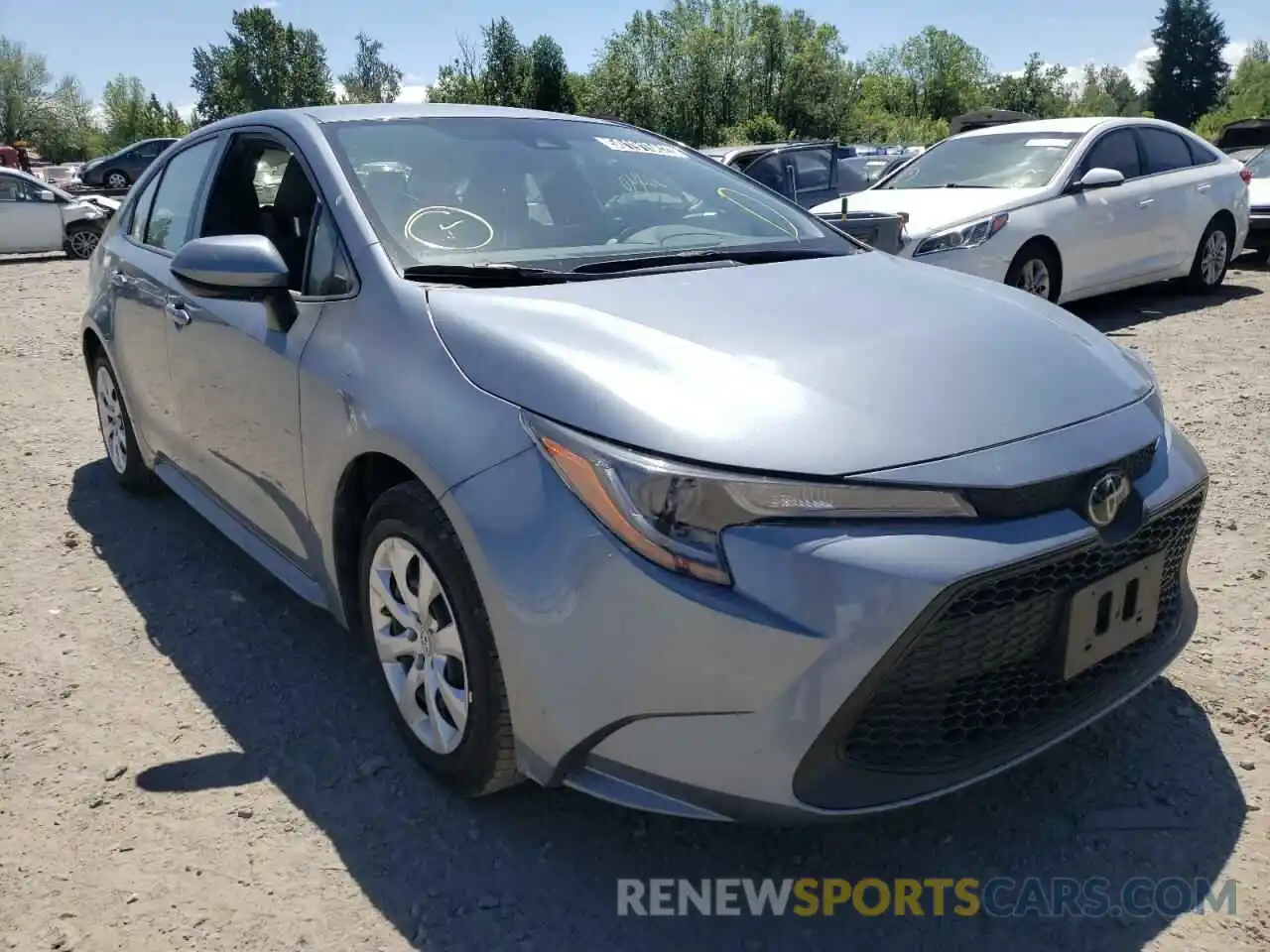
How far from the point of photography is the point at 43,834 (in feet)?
8.02

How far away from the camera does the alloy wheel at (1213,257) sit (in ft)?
29.6

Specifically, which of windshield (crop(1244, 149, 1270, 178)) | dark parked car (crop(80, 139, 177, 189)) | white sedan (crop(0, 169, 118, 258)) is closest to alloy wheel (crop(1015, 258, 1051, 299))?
windshield (crop(1244, 149, 1270, 178))

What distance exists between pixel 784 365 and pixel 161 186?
3.11 meters

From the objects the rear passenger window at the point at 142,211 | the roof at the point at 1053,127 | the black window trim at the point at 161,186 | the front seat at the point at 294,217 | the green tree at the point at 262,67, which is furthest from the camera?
the green tree at the point at 262,67

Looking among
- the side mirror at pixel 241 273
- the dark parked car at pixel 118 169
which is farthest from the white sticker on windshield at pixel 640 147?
the dark parked car at pixel 118 169

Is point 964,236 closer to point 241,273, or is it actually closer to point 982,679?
point 241,273

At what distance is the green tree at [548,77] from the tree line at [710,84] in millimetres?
76

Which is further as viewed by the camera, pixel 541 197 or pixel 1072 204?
pixel 1072 204

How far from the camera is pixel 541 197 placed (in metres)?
3.05

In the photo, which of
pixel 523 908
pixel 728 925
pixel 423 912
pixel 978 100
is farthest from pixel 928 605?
pixel 978 100

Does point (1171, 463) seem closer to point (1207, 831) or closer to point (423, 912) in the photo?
point (1207, 831)

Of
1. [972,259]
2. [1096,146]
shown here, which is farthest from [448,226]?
[1096,146]

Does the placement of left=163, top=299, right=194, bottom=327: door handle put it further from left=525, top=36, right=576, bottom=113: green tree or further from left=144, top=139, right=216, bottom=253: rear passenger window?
left=525, top=36, right=576, bottom=113: green tree

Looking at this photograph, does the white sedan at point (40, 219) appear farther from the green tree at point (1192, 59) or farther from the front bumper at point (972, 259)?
the green tree at point (1192, 59)
